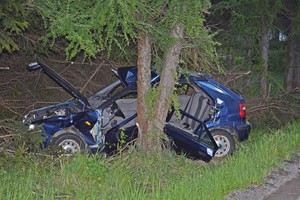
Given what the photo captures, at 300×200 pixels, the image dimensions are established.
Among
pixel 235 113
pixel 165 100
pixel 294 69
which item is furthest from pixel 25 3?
pixel 294 69

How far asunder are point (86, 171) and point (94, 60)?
661 centimetres

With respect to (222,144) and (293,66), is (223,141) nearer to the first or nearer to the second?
(222,144)

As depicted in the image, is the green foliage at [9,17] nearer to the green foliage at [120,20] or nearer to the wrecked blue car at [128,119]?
the green foliage at [120,20]

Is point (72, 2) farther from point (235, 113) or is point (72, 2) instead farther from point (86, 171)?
point (235, 113)

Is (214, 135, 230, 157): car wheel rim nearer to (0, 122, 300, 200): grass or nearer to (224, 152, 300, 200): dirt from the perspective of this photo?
(0, 122, 300, 200): grass

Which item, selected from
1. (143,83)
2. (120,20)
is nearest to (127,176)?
(143,83)

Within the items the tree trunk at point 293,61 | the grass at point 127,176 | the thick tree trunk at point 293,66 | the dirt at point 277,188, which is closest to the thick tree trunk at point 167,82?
the grass at point 127,176

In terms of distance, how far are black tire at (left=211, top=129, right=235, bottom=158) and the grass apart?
1263 millimetres

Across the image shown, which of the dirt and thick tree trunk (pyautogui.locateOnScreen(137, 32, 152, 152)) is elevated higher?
thick tree trunk (pyautogui.locateOnScreen(137, 32, 152, 152))

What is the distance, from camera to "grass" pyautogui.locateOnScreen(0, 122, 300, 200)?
6.89m

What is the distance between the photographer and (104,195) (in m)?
6.75

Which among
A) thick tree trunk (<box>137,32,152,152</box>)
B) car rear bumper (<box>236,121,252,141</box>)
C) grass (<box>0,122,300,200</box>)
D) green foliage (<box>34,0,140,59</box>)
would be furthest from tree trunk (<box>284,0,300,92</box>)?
green foliage (<box>34,0,140,59</box>)

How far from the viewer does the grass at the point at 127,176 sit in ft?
22.6

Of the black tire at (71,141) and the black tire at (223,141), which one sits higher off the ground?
the black tire at (71,141)
